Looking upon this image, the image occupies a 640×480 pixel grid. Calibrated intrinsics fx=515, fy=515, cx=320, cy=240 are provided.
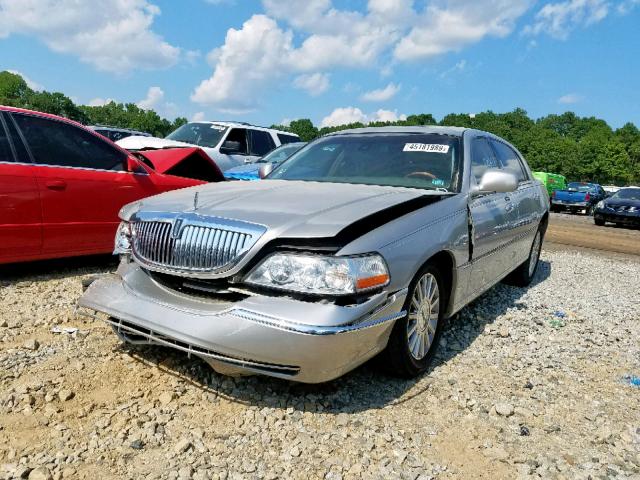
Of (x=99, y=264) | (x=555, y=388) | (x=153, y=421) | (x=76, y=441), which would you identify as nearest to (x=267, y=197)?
(x=153, y=421)

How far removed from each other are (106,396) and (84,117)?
112 m

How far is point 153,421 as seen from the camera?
251 cm

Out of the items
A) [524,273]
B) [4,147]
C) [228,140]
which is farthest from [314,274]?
Answer: [228,140]

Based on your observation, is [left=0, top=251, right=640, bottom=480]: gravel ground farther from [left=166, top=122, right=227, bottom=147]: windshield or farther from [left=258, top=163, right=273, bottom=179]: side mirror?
[left=166, top=122, right=227, bottom=147]: windshield

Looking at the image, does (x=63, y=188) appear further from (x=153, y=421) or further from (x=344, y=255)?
(x=344, y=255)

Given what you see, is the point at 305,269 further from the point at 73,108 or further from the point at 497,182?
the point at 73,108

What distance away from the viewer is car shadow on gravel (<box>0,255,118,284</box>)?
192 inches

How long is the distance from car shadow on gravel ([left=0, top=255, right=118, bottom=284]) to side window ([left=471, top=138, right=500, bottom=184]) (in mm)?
3773

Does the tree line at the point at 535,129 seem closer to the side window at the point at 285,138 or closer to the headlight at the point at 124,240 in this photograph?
the side window at the point at 285,138

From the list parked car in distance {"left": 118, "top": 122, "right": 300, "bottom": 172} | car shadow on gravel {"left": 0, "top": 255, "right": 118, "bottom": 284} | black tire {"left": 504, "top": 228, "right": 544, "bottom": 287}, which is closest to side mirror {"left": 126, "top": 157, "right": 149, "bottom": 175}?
car shadow on gravel {"left": 0, "top": 255, "right": 118, "bottom": 284}

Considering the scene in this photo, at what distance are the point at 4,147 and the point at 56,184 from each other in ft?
1.65

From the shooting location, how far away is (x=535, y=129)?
296 ft

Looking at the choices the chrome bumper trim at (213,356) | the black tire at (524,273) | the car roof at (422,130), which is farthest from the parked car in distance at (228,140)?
the chrome bumper trim at (213,356)

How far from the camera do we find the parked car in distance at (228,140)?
10281mm
